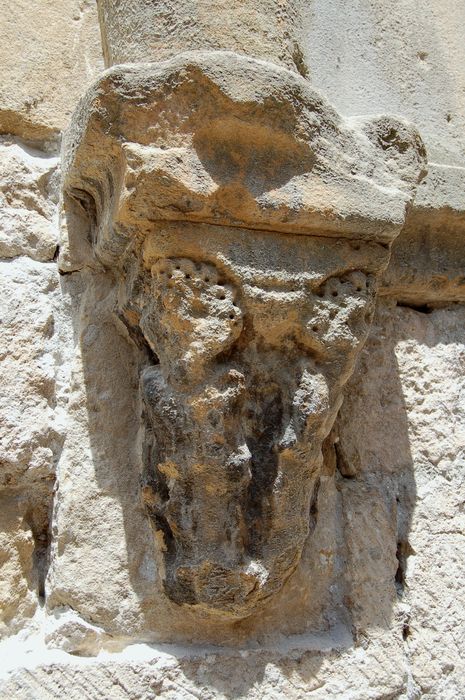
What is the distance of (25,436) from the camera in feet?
4.43

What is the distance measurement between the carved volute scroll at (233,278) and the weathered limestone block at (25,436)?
0.57 feet

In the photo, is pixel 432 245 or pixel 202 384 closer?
pixel 202 384

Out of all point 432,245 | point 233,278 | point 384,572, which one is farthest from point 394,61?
point 384,572

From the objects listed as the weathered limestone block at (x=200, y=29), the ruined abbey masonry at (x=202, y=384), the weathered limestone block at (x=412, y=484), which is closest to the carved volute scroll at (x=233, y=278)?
the ruined abbey masonry at (x=202, y=384)

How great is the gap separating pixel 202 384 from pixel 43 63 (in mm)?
769

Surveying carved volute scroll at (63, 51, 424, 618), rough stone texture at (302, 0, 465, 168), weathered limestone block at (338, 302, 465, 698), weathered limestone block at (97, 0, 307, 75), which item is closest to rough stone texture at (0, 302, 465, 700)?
weathered limestone block at (338, 302, 465, 698)

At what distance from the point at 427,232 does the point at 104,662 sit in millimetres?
1043

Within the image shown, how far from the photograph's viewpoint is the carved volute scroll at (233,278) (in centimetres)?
118

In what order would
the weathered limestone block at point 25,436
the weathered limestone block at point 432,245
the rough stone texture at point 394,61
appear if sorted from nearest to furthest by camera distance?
the weathered limestone block at point 25,436 → the weathered limestone block at point 432,245 → the rough stone texture at point 394,61

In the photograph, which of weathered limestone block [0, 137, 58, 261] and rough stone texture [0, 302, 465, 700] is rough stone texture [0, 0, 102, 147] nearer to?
weathered limestone block [0, 137, 58, 261]

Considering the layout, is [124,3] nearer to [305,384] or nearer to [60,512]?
[305,384]

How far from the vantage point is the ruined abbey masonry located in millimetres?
1210

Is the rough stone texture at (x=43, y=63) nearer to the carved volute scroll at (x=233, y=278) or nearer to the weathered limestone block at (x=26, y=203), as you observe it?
the weathered limestone block at (x=26, y=203)

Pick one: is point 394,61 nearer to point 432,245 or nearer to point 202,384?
point 432,245
